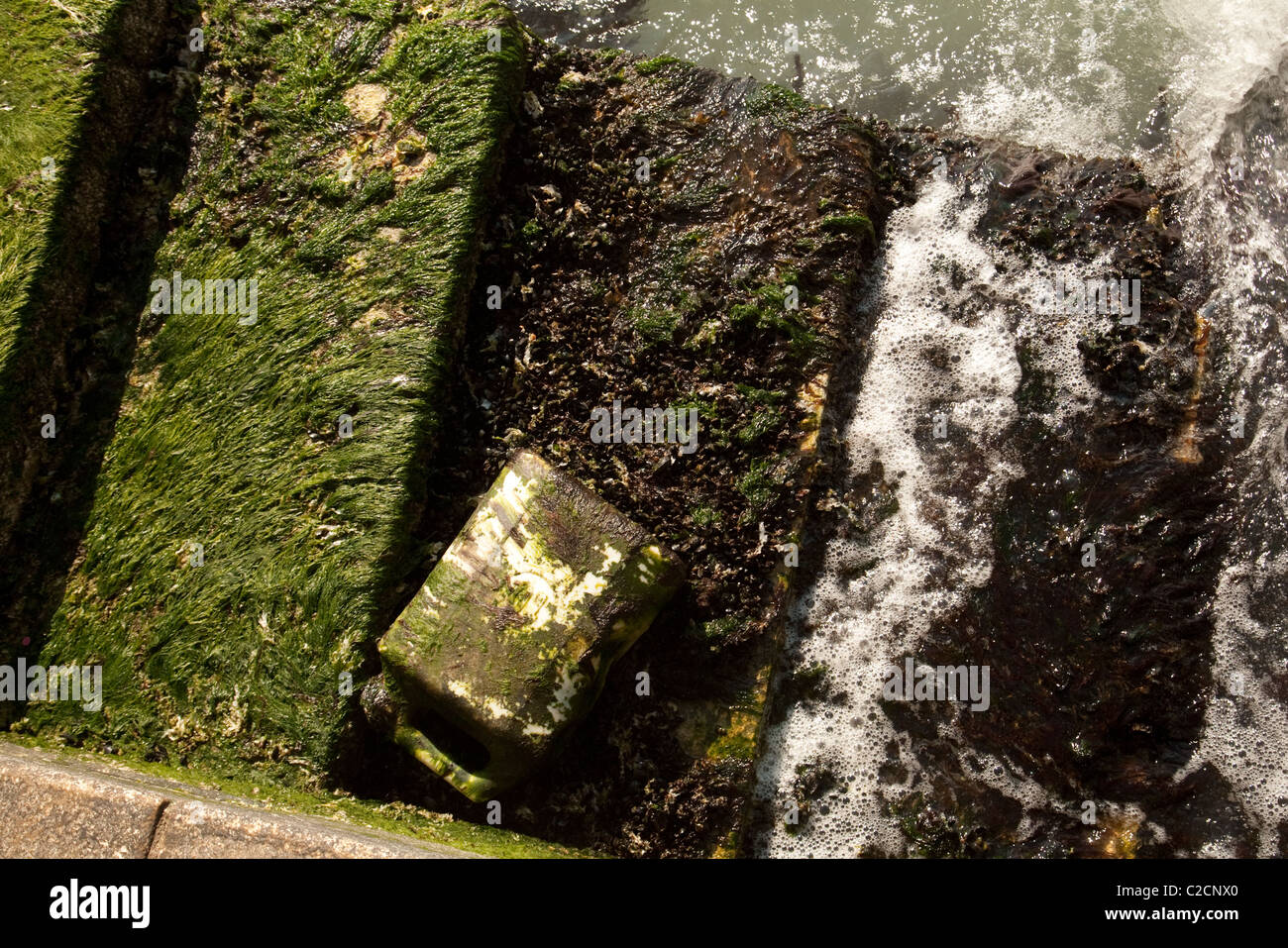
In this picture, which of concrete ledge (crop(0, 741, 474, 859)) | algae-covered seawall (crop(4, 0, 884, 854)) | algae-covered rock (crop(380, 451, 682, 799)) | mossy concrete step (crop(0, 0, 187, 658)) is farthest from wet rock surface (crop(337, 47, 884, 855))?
mossy concrete step (crop(0, 0, 187, 658))

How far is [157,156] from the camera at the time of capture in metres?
4.82

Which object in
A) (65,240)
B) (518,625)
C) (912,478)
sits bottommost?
(518,625)

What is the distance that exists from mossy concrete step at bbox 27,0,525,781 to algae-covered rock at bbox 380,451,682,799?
370 mm

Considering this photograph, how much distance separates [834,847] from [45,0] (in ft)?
20.0

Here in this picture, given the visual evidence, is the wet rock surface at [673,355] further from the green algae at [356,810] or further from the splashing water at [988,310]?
the splashing water at [988,310]

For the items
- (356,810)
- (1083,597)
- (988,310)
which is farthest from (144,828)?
(988,310)

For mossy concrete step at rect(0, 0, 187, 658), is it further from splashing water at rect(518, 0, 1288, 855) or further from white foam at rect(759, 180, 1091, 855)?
white foam at rect(759, 180, 1091, 855)

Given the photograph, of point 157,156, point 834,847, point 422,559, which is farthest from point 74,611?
point 834,847

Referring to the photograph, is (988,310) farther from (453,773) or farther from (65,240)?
(65,240)

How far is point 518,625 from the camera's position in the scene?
3.80m

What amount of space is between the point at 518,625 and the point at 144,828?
1.61 m
